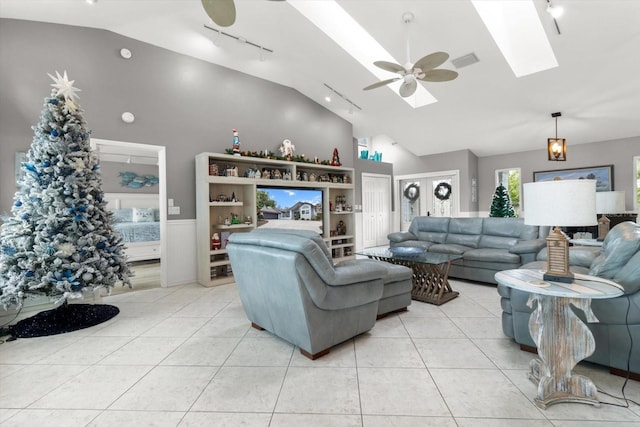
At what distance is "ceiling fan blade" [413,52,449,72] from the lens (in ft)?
9.48

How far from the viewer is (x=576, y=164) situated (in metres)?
6.17

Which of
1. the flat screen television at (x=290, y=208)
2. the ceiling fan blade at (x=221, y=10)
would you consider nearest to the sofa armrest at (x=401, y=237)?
the flat screen television at (x=290, y=208)

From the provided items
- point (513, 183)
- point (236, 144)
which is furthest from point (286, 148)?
point (513, 183)

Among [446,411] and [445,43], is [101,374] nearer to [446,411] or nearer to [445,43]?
[446,411]

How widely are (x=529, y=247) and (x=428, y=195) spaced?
4033 mm

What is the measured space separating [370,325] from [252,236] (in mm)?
1265

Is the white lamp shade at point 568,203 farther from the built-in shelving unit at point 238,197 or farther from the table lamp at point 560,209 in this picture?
the built-in shelving unit at point 238,197

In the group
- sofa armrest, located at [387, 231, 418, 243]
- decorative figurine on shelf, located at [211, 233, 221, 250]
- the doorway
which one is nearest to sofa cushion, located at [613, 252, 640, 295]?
sofa armrest, located at [387, 231, 418, 243]

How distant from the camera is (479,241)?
488 cm

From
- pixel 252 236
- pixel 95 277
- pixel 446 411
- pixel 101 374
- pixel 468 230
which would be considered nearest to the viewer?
pixel 446 411

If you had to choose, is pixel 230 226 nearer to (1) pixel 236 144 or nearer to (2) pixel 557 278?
(1) pixel 236 144

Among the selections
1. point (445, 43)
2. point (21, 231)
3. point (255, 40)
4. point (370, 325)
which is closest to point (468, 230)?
point (445, 43)

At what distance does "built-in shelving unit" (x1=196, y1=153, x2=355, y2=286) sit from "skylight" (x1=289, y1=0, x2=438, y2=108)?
1.97 meters

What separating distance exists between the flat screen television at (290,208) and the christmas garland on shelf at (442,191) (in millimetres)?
3538
